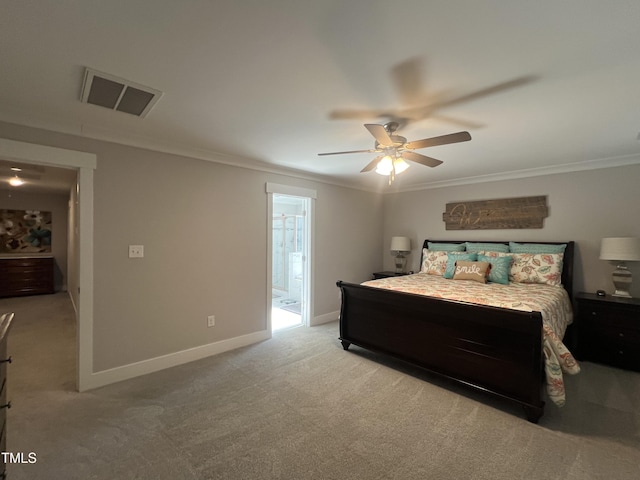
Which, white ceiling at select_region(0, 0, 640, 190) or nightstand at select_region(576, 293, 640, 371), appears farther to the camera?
nightstand at select_region(576, 293, 640, 371)

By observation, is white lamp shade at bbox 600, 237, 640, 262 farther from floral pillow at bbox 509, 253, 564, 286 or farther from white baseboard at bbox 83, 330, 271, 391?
white baseboard at bbox 83, 330, 271, 391

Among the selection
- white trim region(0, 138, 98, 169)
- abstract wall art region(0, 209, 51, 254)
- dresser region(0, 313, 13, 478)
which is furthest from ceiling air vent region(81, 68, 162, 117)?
abstract wall art region(0, 209, 51, 254)

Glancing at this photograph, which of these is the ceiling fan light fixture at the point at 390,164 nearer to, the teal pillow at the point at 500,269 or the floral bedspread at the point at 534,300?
the floral bedspread at the point at 534,300

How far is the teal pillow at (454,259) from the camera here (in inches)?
151

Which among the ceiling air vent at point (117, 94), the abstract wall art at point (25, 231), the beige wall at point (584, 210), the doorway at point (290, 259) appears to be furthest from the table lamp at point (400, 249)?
the abstract wall art at point (25, 231)

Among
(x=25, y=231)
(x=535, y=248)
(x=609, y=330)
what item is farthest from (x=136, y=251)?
(x=25, y=231)

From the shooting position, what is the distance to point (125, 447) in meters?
1.79

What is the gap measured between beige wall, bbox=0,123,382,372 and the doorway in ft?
0.86

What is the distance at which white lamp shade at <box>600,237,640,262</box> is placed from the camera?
2926mm

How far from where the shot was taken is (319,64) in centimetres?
155

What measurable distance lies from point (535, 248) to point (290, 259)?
422cm

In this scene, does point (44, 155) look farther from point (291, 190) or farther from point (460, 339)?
point (460, 339)

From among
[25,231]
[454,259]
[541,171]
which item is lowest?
[454,259]

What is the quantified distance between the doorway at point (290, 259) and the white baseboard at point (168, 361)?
0.49 meters
